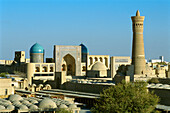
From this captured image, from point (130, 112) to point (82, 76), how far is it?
25.0 meters

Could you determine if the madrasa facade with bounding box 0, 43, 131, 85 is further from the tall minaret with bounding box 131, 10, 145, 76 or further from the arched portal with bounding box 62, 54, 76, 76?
the tall minaret with bounding box 131, 10, 145, 76

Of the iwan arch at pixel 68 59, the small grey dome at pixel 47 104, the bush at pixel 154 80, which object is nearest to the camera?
the small grey dome at pixel 47 104

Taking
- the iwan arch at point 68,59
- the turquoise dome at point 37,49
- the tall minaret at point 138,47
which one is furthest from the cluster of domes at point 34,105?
the turquoise dome at point 37,49

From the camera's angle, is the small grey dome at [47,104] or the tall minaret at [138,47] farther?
the tall minaret at [138,47]

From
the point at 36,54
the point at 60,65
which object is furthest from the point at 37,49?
the point at 60,65

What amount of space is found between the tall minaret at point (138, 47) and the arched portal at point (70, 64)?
374 inches

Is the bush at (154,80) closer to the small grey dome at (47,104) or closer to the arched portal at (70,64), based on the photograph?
the small grey dome at (47,104)

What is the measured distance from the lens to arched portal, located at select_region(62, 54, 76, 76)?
146ft

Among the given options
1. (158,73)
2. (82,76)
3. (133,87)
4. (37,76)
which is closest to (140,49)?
(158,73)

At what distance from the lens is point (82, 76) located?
139ft

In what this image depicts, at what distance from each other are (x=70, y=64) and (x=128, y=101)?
26.9m

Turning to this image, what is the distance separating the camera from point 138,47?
121 feet

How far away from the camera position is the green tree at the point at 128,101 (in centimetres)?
1781

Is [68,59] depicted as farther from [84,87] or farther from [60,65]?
[84,87]
